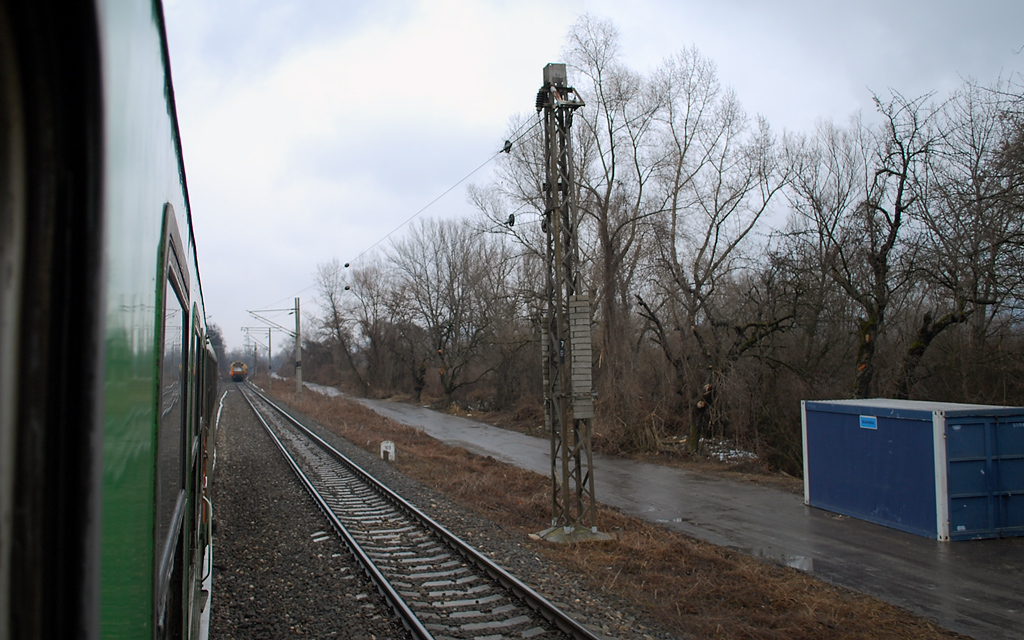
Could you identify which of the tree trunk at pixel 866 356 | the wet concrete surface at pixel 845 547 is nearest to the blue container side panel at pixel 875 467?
the wet concrete surface at pixel 845 547

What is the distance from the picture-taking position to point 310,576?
25.6ft

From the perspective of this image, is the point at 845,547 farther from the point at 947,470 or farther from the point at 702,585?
the point at 702,585

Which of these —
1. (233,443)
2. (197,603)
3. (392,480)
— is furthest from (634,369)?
(197,603)

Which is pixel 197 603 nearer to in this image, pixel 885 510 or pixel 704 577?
pixel 704 577

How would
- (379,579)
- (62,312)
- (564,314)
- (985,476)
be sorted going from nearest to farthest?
(62,312)
(379,579)
(564,314)
(985,476)

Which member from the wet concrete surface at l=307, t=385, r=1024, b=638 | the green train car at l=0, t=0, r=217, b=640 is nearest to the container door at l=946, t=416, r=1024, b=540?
the wet concrete surface at l=307, t=385, r=1024, b=638

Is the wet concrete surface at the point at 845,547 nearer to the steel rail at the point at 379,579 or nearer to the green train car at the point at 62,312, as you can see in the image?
the steel rail at the point at 379,579

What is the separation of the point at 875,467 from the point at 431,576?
7692 mm

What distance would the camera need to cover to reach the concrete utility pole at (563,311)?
9.32 meters

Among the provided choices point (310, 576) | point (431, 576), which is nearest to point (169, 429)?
point (431, 576)

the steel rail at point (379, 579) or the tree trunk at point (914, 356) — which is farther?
the tree trunk at point (914, 356)

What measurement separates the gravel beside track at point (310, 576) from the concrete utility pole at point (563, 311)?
1172mm

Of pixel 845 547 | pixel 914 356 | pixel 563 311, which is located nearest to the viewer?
pixel 563 311

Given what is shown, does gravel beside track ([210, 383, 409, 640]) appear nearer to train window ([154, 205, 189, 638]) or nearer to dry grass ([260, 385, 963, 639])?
dry grass ([260, 385, 963, 639])
